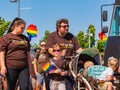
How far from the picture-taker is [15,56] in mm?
8930

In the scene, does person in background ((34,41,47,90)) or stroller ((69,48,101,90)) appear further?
person in background ((34,41,47,90))

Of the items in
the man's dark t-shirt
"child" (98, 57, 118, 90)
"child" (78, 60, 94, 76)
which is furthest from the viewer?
"child" (78, 60, 94, 76)

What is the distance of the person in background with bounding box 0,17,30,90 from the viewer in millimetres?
8898

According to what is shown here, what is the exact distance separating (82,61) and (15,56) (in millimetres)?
1832

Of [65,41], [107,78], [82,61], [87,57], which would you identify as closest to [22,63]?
[65,41]

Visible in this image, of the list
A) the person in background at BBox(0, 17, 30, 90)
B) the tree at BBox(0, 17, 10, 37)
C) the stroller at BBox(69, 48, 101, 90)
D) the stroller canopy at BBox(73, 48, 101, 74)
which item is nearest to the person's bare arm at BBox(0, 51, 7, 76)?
the person in background at BBox(0, 17, 30, 90)

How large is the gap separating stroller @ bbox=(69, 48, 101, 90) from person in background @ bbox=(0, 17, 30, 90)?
941 mm

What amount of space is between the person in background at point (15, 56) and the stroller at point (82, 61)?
0.94 meters

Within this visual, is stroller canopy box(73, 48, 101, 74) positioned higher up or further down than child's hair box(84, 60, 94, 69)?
higher up

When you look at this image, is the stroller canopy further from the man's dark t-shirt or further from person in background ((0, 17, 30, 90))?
person in background ((0, 17, 30, 90))

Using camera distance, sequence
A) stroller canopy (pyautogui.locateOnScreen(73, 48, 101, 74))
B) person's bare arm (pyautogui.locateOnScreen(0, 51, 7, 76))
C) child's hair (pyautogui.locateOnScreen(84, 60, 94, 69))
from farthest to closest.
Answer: child's hair (pyautogui.locateOnScreen(84, 60, 94, 69)) → stroller canopy (pyautogui.locateOnScreen(73, 48, 101, 74)) → person's bare arm (pyautogui.locateOnScreen(0, 51, 7, 76))

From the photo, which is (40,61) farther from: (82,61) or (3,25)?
(3,25)

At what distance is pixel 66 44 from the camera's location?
9.36 meters

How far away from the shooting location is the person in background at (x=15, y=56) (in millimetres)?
8898
